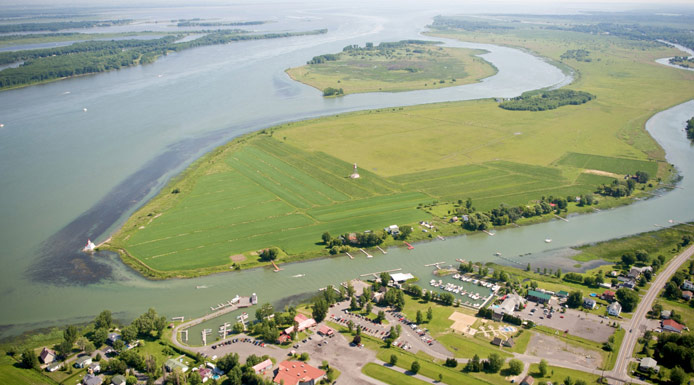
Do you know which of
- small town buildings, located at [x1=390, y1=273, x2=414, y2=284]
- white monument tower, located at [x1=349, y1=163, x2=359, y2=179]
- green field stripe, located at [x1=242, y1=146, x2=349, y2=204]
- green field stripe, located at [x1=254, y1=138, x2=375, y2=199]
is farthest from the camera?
white monument tower, located at [x1=349, y1=163, x2=359, y2=179]

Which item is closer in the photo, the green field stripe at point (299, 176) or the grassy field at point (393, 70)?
the green field stripe at point (299, 176)

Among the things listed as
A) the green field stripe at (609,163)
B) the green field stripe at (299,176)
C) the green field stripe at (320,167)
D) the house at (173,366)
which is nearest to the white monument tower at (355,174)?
the green field stripe at (320,167)

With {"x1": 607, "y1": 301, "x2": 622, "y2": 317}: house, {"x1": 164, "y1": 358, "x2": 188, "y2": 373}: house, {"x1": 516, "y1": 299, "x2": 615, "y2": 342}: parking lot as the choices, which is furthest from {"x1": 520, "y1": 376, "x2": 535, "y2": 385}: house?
{"x1": 164, "y1": 358, "x2": 188, "y2": 373}: house

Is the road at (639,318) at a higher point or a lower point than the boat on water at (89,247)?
lower

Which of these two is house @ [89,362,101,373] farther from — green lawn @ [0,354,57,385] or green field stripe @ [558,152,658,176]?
green field stripe @ [558,152,658,176]

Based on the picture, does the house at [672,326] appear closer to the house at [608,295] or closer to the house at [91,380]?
the house at [608,295]

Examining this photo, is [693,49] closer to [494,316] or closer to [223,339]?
[494,316]

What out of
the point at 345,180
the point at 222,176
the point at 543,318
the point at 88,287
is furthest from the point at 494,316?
the point at 222,176
